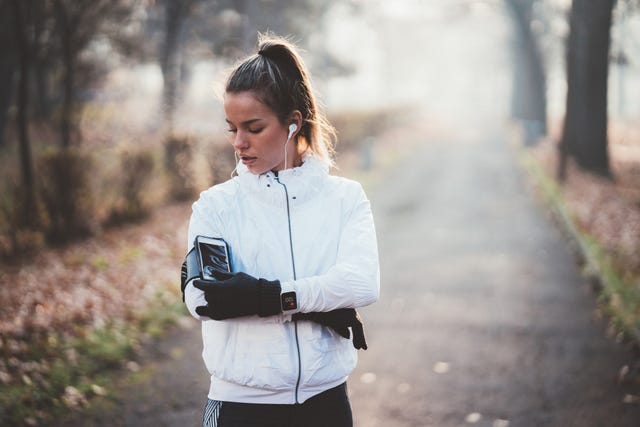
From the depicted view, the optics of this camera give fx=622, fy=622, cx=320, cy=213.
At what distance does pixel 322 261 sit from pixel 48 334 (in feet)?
14.5

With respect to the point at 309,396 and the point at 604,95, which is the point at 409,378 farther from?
the point at 604,95

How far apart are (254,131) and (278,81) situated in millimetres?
194

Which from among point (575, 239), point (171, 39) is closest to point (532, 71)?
point (171, 39)

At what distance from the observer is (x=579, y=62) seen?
52.7 feet

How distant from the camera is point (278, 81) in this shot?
7.14 feet

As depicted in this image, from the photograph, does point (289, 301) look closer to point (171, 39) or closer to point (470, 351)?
point (470, 351)

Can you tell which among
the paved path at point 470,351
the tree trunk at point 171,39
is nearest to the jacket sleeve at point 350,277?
the paved path at point 470,351

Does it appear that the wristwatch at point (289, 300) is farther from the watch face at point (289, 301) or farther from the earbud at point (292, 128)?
the earbud at point (292, 128)

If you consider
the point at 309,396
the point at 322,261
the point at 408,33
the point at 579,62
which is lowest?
the point at 309,396

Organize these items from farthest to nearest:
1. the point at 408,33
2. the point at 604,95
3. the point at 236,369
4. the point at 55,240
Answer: the point at 408,33 < the point at 604,95 < the point at 55,240 < the point at 236,369

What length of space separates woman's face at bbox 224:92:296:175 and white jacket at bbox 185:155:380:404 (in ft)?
0.18

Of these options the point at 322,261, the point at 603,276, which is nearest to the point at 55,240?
the point at 603,276

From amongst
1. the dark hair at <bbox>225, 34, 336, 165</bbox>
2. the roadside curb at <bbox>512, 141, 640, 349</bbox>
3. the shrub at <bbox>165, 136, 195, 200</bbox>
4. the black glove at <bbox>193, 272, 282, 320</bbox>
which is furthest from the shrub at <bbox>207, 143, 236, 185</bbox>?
the black glove at <bbox>193, 272, 282, 320</bbox>

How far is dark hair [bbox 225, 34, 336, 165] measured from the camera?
2.15m
